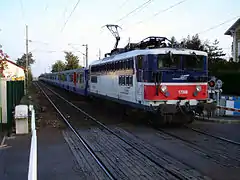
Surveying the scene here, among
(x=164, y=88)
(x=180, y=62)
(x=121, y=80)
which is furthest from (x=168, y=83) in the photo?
(x=121, y=80)

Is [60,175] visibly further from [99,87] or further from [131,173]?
[99,87]

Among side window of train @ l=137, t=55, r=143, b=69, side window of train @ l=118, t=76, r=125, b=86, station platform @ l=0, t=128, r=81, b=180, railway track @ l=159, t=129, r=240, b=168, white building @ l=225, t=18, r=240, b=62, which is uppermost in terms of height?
white building @ l=225, t=18, r=240, b=62

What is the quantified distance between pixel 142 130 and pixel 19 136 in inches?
180

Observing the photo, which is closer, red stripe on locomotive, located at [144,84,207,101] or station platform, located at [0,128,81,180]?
station platform, located at [0,128,81,180]

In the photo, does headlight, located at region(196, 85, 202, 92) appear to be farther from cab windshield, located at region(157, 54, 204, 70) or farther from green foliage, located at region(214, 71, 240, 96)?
green foliage, located at region(214, 71, 240, 96)

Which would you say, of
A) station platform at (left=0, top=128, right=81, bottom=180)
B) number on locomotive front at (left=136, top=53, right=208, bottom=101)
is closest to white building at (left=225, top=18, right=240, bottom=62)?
number on locomotive front at (left=136, top=53, right=208, bottom=101)

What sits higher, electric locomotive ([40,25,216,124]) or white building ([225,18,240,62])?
white building ([225,18,240,62])

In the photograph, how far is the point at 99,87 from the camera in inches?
771

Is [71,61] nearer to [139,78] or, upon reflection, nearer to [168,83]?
[139,78]

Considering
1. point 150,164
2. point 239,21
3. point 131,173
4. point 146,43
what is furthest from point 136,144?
point 239,21

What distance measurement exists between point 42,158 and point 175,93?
5.99 m

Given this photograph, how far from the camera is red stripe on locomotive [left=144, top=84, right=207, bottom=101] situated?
37.9 feet

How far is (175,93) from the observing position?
11.8 meters

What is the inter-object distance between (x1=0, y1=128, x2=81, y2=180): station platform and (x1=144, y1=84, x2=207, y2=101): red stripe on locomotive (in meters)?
3.64
